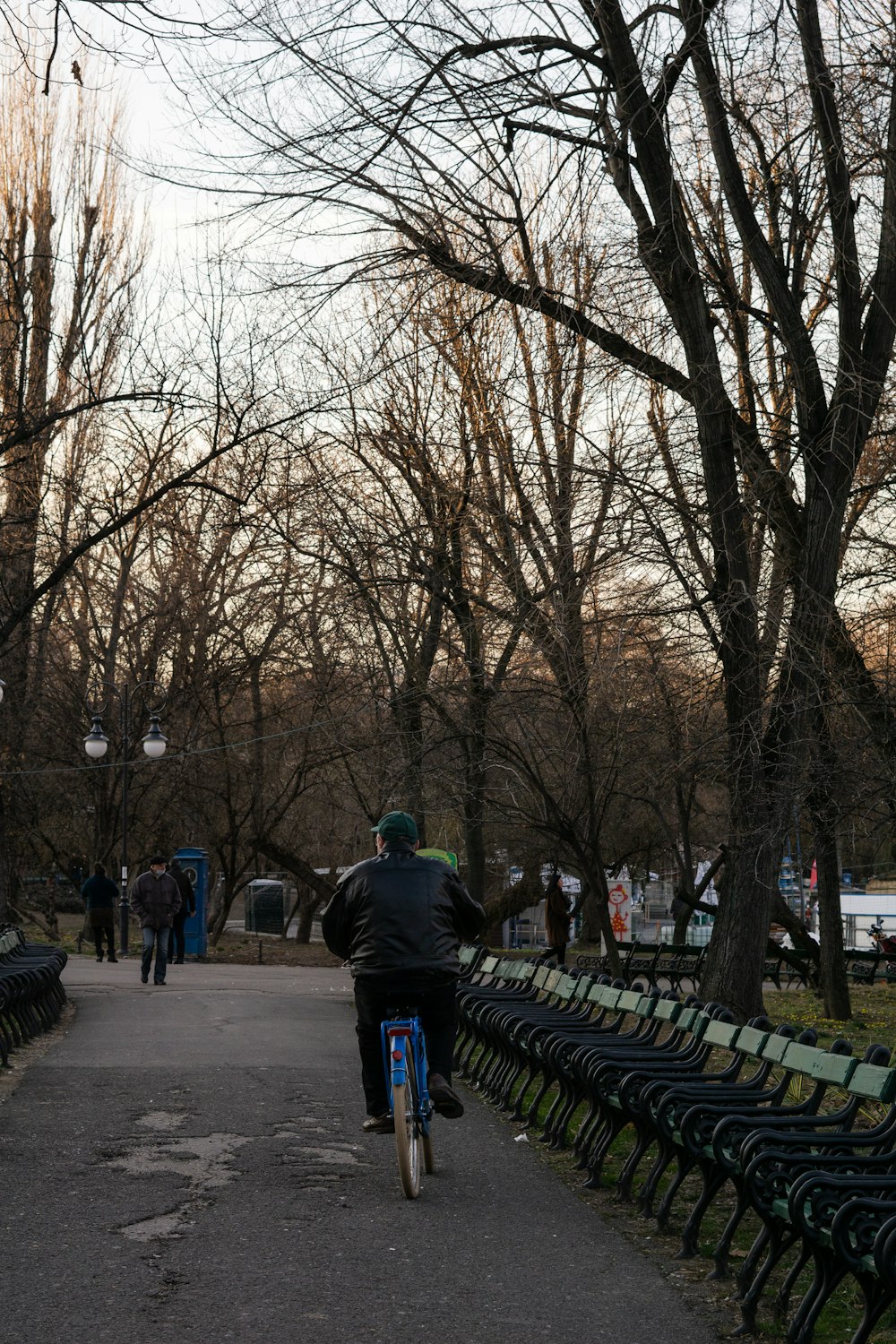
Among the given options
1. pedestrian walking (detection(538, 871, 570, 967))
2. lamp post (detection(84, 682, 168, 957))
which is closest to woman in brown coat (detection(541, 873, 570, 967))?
pedestrian walking (detection(538, 871, 570, 967))

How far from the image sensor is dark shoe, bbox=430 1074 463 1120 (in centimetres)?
719

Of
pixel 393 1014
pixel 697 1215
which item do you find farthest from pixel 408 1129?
pixel 697 1215

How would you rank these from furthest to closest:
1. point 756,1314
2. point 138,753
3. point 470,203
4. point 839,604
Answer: point 138,753, point 839,604, point 470,203, point 756,1314

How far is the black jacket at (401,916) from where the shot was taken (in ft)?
24.0

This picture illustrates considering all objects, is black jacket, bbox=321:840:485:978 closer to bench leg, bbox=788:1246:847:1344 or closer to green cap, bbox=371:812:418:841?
green cap, bbox=371:812:418:841

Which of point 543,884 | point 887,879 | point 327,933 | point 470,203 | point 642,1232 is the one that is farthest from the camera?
point 887,879

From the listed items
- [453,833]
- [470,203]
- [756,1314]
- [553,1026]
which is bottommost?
Answer: [756,1314]

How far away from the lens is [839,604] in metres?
15.0

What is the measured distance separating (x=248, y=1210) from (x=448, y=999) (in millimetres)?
1387

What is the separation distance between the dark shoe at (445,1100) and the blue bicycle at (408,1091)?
46 millimetres

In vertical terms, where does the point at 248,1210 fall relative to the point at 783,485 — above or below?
below

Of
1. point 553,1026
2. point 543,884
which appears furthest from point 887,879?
point 553,1026

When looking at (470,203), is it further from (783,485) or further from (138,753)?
(138,753)

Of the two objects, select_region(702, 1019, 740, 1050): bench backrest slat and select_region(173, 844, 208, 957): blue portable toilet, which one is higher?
select_region(173, 844, 208, 957): blue portable toilet
